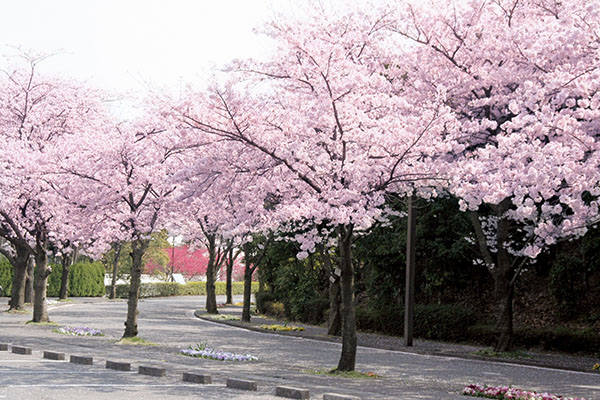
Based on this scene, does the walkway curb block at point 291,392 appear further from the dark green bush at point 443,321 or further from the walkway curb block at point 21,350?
the dark green bush at point 443,321

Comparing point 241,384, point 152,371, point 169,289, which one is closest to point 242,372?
point 152,371

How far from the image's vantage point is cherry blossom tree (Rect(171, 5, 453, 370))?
1452 cm

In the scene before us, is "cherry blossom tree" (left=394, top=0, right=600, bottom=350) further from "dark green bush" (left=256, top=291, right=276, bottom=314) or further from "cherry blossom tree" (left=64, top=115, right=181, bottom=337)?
"dark green bush" (left=256, top=291, right=276, bottom=314)

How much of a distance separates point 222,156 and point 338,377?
5.22 meters

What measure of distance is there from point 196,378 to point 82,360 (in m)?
3.33

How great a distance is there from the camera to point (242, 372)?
→ 14.2m

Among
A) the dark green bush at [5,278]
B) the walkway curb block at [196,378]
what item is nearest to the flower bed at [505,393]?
the walkway curb block at [196,378]

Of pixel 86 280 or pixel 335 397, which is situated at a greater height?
pixel 86 280

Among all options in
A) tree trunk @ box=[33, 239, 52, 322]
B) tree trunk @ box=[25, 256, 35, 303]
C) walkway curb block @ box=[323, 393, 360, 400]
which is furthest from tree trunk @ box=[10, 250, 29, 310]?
walkway curb block @ box=[323, 393, 360, 400]

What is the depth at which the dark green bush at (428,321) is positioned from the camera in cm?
2617

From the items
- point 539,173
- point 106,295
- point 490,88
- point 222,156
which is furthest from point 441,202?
point 106,295

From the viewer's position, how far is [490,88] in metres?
20.3

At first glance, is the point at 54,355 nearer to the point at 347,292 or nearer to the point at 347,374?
the point at 347,374

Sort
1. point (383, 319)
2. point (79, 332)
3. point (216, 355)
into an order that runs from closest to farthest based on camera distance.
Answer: point (216, 355)
point (79, 332)
point (383, 319)
